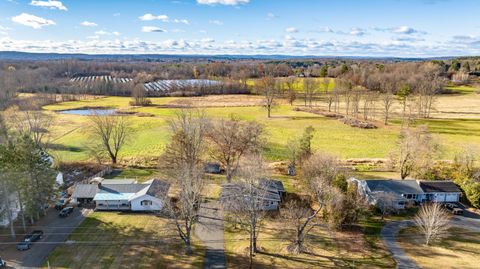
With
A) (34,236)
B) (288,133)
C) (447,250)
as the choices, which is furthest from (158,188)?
(288,133)

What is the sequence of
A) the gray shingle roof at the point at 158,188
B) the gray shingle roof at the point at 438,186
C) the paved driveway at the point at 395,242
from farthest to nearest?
the gray shingle roof at the point at 438,186 → the gray shingle roof at the point at 158,188 → the paved driveway at the point at 395,242

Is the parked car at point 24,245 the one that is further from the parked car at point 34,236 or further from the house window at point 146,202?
the house window at point 146,202

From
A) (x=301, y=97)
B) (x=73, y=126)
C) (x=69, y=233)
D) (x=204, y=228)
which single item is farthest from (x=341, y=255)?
(x=301, y=97)

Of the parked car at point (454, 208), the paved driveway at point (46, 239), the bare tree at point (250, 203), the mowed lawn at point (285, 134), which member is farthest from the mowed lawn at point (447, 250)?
the paved driveway at point (46, 239)

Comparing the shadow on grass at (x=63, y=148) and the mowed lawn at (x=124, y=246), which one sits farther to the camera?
the shadow on grass at (x=63, y=148)

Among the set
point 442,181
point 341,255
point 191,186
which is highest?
point 191,186

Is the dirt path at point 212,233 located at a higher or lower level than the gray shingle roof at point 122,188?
lower

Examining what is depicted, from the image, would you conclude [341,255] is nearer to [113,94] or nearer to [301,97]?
[301,97]
